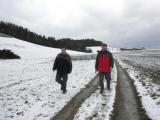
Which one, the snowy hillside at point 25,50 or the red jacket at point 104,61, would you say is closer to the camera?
the red jacket at point 104,61

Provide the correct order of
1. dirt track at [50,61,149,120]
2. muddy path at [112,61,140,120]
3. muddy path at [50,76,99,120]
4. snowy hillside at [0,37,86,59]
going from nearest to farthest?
muddy path at [112,61,140,120] < dirt track at [50,61,149,120] < muddy path at [50,76,99,120] < snowy hillside at [0,37,86,59]

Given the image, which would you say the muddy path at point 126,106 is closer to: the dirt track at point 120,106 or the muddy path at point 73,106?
the dirt track at point 120,106

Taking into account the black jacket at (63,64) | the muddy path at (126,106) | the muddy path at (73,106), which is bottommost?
the muddy path at (73,106)

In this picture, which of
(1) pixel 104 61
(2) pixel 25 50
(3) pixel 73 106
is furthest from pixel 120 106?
(2) pixel 25 50

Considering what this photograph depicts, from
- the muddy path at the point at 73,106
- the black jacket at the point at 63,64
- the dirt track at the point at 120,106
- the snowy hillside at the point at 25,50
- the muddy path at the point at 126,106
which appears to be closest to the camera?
the muddy path at the point at 126,106

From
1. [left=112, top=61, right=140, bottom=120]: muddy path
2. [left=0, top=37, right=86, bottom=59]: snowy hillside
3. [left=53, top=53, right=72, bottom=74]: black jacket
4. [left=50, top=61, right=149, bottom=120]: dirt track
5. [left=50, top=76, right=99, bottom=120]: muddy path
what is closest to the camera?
[left=112, top=61, right=140, bottom=120]: muddy path

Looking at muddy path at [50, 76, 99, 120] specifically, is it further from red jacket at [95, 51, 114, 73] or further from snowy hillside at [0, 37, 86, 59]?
snowy hillside at [0, 37, 86, 59]

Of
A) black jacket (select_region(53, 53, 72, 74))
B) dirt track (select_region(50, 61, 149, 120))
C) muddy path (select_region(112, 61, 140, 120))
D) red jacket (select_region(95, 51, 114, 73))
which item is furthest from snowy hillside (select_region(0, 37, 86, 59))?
muddy path (select_region(112, 61, 140, 120))

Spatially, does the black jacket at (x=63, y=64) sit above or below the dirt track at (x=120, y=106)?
above

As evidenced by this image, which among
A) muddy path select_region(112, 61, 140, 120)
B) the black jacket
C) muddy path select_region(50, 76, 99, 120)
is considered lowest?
muddy path select_region(50, 76, 99, 120)

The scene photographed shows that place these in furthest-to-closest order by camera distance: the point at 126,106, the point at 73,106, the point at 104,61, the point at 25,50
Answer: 1. the point at 25,50
2. the point at 104,61
3. the point at 73,106
4. the point at 126,106

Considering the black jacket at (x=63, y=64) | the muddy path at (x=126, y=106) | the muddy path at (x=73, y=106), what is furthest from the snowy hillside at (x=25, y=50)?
the muddy path at (x=126, y=106)

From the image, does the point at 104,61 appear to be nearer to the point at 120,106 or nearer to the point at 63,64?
the point at 63,64

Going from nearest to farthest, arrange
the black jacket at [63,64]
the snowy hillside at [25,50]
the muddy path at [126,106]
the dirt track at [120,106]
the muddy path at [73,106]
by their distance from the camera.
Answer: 1. the muddy path at [126,106]
2. the dirt track at [120,106]
3. the muddy path at [73,106]
4. the black jacket at [63,64]
5. the snowy hillside at [25,50]
